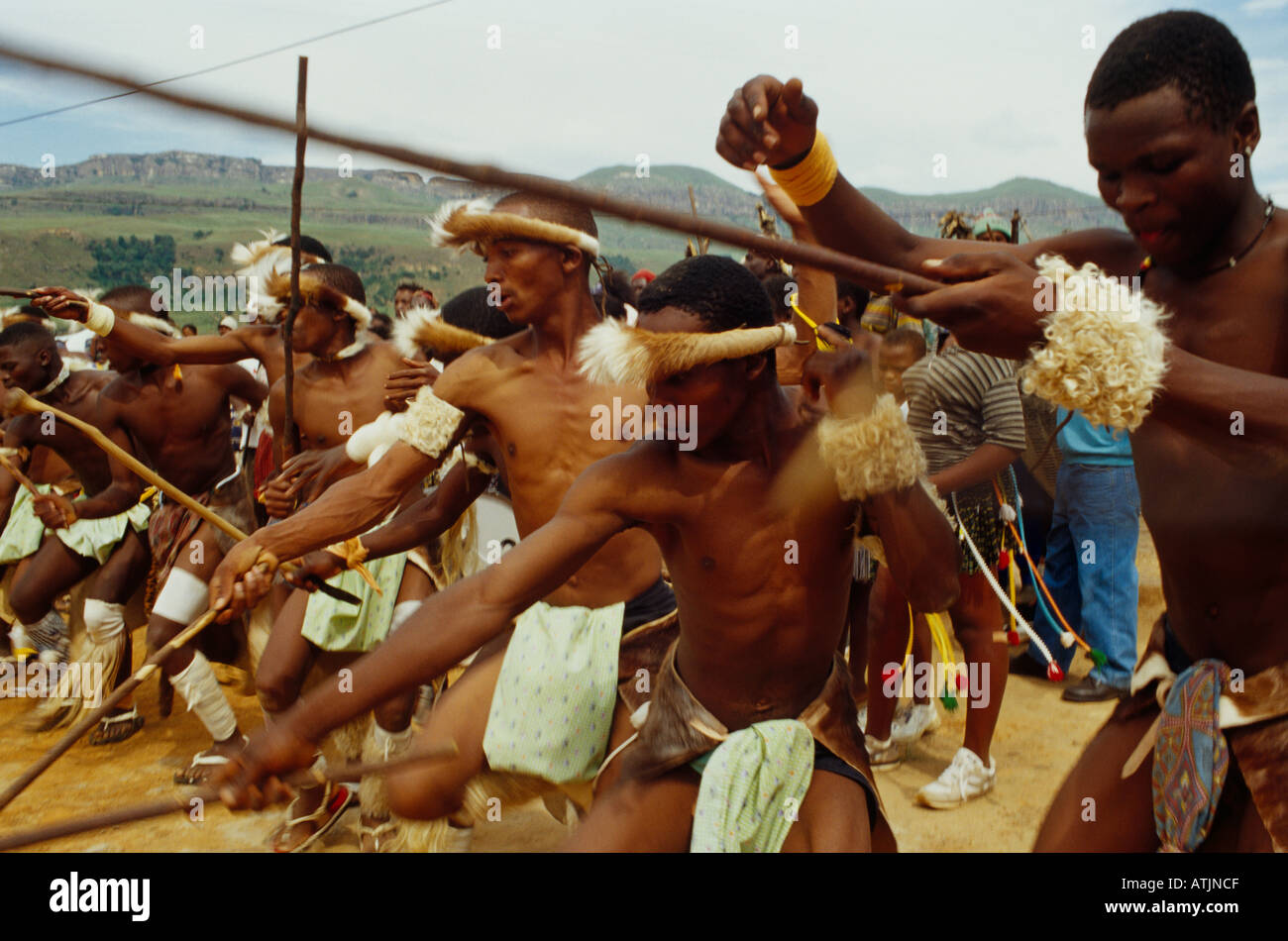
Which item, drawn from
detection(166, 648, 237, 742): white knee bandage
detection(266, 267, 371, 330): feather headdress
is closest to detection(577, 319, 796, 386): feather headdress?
detection(266, 267, 371, 330): feather headdress

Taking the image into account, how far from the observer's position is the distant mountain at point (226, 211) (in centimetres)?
757

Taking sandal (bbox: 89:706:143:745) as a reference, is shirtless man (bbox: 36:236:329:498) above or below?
above

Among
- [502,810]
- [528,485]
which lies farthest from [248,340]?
[502,810]

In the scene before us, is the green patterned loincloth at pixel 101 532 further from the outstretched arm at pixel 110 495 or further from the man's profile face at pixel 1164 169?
the man's profile face at pixel 1164 169

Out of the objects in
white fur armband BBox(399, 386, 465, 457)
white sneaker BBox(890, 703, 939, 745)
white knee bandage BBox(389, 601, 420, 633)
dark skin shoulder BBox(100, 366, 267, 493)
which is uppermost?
white fur armband BBox(399, 386, 465, 457)

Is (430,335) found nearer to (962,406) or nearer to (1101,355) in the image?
(962,406)

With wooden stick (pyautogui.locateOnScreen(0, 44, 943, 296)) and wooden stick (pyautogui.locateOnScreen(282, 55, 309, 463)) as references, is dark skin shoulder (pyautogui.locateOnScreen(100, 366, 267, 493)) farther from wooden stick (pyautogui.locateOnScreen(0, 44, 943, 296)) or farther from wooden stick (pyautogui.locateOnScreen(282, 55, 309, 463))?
wooden stick (pyautogui.locateOnScreen(0, 44, 943, 296))

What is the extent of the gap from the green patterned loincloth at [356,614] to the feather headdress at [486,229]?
150 cm

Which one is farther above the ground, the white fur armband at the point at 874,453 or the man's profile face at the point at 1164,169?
the man's profile face at the point at 1164,169

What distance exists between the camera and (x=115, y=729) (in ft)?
20.4

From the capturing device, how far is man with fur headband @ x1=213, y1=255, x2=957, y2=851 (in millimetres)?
2398

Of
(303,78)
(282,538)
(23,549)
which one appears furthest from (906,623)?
(23,549)

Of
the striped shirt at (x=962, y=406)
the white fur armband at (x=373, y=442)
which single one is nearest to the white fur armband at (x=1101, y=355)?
the white fur armband at (x=373, y=442)

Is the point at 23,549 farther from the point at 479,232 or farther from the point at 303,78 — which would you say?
the point at 303,78
